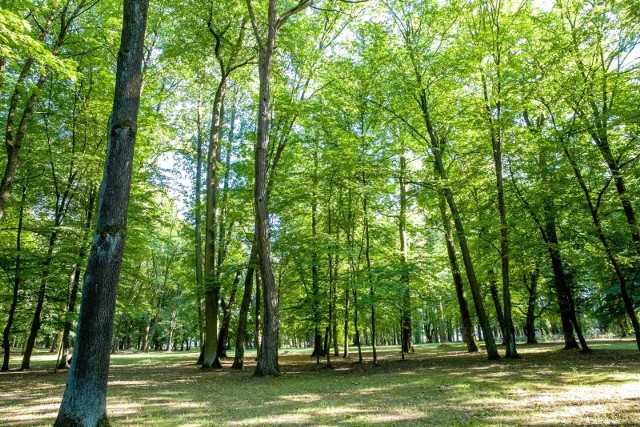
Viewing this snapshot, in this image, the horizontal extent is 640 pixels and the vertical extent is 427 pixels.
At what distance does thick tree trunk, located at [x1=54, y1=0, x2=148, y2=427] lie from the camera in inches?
169

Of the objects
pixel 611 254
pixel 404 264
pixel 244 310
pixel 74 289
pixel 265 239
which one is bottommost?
pixel 244 310

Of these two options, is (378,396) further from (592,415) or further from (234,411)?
(592,415)

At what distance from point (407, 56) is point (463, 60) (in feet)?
7.00

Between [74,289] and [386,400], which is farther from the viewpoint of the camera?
[74,289]

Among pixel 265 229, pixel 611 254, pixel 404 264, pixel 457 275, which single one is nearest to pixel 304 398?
pixel 265 229

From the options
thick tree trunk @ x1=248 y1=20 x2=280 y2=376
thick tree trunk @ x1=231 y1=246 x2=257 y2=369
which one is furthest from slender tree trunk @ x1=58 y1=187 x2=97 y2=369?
thick tree trunk @ x1=248 y1=20 x2=280 y2=376

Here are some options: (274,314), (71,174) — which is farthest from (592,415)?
(71,174)

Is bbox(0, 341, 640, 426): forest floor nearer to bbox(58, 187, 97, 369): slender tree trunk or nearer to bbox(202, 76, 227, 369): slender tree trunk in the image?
bbox(58, 187, 97, 369): slender tree trunk

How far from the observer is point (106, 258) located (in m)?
4.60

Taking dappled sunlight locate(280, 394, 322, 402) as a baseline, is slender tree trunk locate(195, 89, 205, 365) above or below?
above

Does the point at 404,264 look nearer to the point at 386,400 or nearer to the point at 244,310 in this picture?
the point at 244,310

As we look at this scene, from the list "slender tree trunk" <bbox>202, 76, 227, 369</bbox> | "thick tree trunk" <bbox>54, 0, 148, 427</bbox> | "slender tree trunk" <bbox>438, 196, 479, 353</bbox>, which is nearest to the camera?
"thick tree trunk" <bbox>54, 0, 148, 427</bbox>

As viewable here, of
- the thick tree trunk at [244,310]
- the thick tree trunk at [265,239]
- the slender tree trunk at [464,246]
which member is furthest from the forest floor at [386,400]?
the thick tree trunk at [244,310]

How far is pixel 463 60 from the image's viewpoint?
13547 mm
